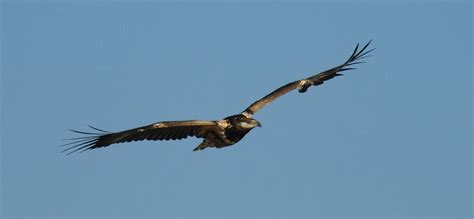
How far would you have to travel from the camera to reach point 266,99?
21953 mm

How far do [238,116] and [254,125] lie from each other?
1.41 ft

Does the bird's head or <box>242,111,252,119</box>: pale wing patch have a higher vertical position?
<box>242,111,252,119</box>: pale wing patch

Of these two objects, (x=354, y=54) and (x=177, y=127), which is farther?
(x=354, y=54)

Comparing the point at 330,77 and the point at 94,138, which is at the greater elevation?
the point at 330,77

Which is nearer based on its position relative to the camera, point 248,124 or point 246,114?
point 248,124

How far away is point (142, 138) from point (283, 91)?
3.49 meters

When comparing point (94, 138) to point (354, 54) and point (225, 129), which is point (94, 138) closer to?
point (225, 129)

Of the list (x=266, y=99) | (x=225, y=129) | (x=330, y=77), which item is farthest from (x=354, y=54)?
(x=225, y=129)

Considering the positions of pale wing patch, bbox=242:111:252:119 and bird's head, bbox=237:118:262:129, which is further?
pale wing patch, bbox=242:111:252:119

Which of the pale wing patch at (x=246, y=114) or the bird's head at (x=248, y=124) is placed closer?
the bird's head at (x=248, y=124)

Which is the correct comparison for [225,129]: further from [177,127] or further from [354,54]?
[354,54]

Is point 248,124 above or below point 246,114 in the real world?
below

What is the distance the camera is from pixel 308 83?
22688mm

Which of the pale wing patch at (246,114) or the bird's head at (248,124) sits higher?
the pale wing patch at (246,114)
